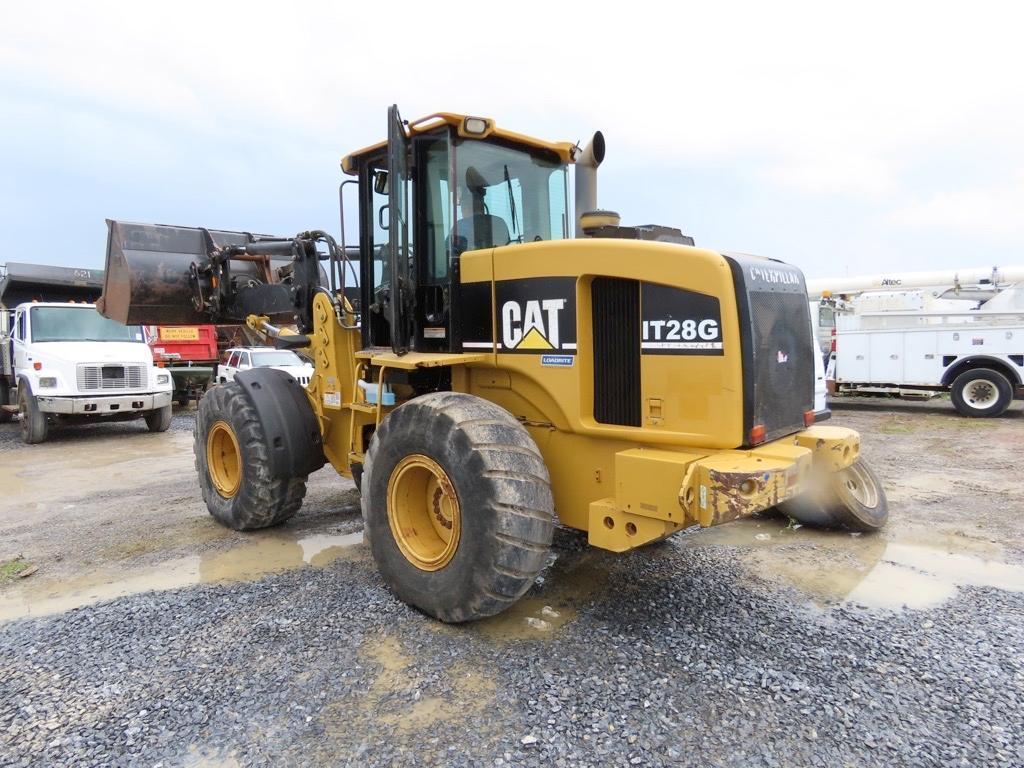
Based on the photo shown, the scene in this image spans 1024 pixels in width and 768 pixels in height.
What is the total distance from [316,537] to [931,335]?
42.5 ft

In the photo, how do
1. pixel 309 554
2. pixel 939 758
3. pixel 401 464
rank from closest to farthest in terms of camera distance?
pixel 939 758 < pixel 401 464 < pixel 309 554

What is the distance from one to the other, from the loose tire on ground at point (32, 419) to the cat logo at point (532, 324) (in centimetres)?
1016

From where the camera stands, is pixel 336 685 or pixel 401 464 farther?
pixel 401 464

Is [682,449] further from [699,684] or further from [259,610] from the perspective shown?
[259,610]

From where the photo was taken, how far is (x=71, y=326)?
38.4ft

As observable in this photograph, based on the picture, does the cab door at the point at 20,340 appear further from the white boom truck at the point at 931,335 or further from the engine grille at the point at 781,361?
the white boom truck at the point at 931,335

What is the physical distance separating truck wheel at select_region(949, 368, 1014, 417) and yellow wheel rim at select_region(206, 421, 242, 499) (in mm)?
13264

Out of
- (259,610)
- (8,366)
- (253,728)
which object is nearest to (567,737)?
(253,728)

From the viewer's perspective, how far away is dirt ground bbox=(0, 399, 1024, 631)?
177 inches

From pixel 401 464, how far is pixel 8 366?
39.1 feet

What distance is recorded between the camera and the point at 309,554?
5059mm

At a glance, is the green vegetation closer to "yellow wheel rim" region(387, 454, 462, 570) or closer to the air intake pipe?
"yellow wheel rim" region(387, 454, 462, 570)

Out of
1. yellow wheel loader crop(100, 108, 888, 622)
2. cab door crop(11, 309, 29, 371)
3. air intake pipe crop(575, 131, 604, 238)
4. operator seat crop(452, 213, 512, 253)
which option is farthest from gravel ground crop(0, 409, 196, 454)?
air intake pipe crop(575, 131, 604, 238)

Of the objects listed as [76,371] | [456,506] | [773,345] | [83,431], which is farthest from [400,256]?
[83,431]
